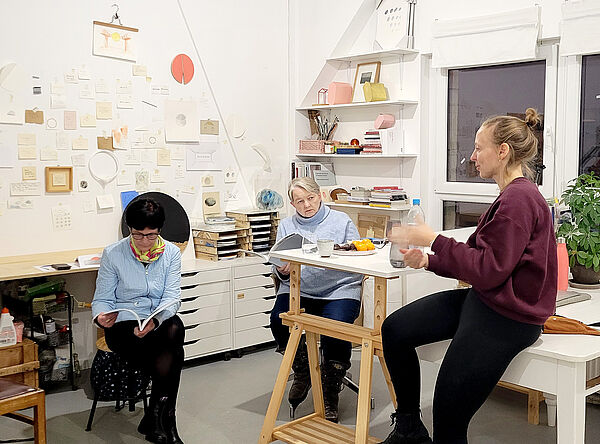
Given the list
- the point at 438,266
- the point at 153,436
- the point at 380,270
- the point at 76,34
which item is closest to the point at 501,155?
the point at 438,266

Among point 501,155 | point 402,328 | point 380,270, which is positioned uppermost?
point 501,155

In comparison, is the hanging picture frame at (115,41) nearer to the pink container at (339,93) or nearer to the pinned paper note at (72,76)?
the pinned paper note at (72,76)

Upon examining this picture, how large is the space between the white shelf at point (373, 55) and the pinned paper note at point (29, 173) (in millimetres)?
2225

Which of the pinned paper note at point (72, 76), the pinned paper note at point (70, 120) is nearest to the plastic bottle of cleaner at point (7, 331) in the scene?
the pinned paper note at point (70, 120)

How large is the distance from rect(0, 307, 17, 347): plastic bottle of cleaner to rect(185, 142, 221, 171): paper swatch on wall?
1660mm

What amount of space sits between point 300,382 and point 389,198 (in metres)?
1.58

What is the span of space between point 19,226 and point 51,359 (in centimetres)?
80

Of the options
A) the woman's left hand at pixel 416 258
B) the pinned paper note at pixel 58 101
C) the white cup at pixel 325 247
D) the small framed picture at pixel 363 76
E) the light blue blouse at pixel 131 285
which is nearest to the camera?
the woman's left hand at pixel 416 258

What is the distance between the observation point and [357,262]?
2.94m

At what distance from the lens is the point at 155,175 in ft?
15.6

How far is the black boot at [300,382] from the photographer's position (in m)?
3.72

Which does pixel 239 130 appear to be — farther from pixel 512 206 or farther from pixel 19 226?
pixel 512 206

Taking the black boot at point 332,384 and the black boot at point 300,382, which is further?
the black boot at point 300,382

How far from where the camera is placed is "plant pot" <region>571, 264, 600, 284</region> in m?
3.52
